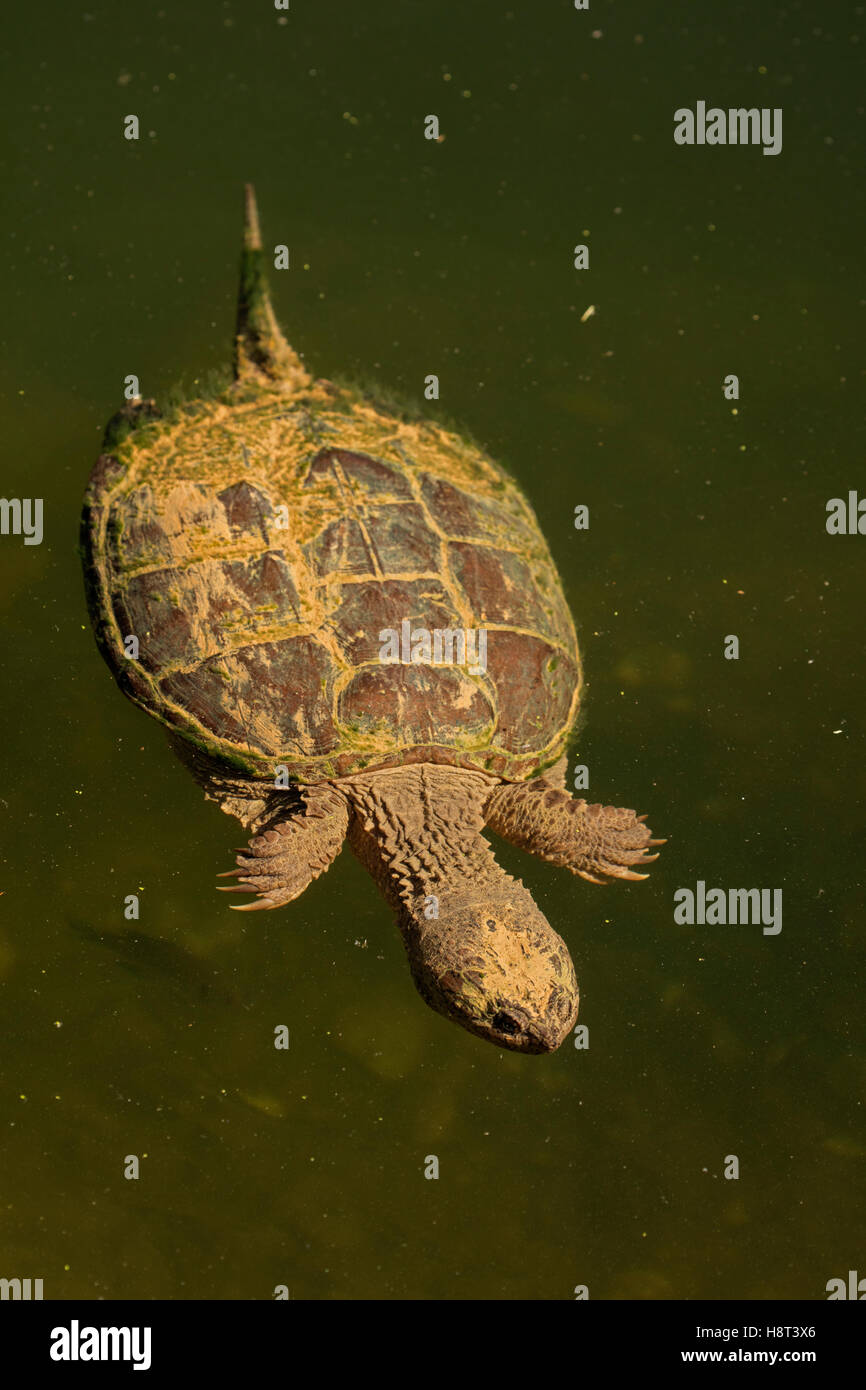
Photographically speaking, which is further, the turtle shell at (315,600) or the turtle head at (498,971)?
the turtle shell at (315,600)

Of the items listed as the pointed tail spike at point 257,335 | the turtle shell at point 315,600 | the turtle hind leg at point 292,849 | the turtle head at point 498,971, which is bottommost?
the turtle head at point 498,971

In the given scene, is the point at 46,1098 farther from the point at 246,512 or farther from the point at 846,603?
the point at 846,603

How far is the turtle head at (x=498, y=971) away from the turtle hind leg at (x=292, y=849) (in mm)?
544

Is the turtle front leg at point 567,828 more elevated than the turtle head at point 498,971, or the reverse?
the turtle front leg at point 567,828

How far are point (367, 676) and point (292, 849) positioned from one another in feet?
2.57

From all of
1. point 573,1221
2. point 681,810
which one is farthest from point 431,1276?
point 681,810

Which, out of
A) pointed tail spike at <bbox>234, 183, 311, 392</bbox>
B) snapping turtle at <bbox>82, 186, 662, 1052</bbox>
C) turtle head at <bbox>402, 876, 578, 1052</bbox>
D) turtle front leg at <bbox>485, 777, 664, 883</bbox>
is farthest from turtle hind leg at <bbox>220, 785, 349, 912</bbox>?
pointed tail spike at <bbox>234, 183, 311, 392</bbox>

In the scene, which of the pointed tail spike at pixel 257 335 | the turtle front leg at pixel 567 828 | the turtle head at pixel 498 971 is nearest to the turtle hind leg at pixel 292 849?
the turtle head at pixel 498 971

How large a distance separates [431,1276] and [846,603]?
4276mm

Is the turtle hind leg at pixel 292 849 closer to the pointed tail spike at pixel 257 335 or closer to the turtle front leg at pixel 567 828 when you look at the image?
the turtle front leg at pixel 567 828

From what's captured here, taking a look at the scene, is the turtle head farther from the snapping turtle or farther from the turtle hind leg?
the turtle hind leg

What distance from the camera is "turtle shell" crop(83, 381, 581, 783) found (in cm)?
457

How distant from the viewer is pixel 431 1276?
5.39m

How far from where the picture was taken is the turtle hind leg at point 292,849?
465 cm
